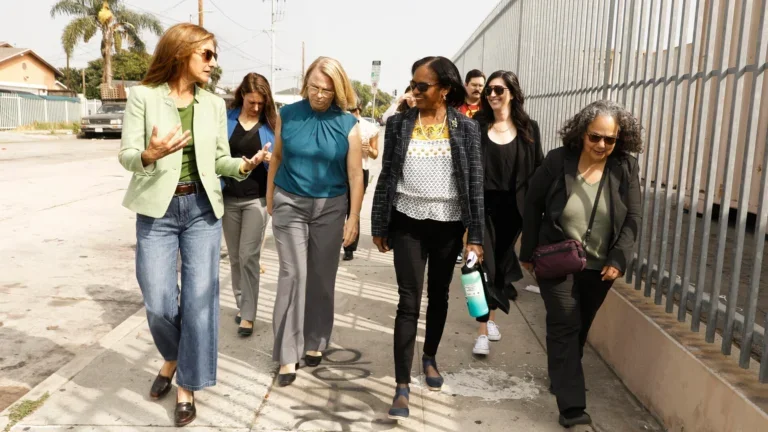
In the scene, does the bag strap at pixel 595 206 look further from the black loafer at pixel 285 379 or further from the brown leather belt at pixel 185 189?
the brown leather belt at pixel 185 189

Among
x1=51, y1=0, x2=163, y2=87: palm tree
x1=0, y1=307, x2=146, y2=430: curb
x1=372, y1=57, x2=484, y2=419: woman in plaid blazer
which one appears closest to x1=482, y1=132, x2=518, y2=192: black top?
x1=372, y1=57, x2=484, y2=419: woman in plaid blazer

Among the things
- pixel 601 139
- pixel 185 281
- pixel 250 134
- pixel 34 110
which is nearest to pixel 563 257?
pixel 601 139

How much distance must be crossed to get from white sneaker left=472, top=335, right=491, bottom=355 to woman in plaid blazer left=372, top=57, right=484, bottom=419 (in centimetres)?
93

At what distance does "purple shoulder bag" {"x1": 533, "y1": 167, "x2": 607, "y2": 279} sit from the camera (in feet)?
11.6

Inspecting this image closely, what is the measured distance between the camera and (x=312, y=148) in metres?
4.09

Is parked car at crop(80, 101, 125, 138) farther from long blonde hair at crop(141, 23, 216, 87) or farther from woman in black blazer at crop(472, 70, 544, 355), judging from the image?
long blonde hair at crop(141, 23, 216, 87)

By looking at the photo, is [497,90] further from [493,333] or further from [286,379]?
[286,379]

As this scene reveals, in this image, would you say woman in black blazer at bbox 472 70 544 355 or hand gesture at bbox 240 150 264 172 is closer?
hand gesture at bbox 240 150 264 172

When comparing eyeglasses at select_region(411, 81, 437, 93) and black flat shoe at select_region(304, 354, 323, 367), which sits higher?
eyeglasses at select_region(411, 81, 437, 93)

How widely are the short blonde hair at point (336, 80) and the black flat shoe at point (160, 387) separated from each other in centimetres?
184

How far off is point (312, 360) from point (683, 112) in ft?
10.3

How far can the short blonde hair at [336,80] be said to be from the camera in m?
4.05

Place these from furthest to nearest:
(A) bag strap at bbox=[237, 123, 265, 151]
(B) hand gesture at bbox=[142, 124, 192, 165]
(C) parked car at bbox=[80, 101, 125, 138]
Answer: (C) parked car at bbox=[80, 101, 125, 138] < (A) bag strap at bbox=[237, 123, 265, 151] < (B) hand gesture at bbox=[142, 124, 192, 165]

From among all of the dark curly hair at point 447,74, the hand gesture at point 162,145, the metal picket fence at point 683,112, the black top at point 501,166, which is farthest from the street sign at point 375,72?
the hand gesture at point 162,145
